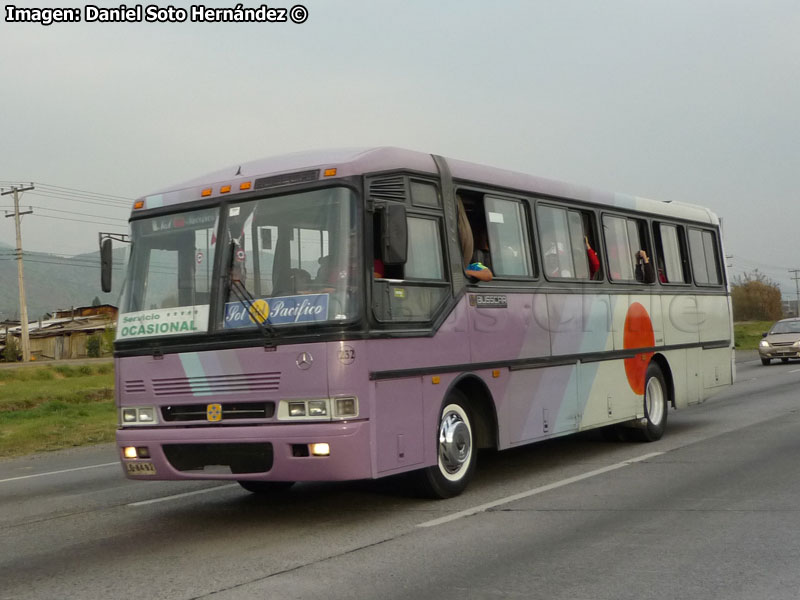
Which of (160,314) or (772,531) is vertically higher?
(160,314)

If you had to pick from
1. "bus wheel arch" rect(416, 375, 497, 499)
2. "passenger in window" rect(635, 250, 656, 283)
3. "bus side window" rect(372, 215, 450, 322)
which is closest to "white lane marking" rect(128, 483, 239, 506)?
"bus wheel arch" rect(416, 375, 497, 499)

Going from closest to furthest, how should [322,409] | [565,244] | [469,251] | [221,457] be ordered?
[322,409] < [221,457] < [469,251] < [565,244]

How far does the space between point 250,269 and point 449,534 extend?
8.60 feet

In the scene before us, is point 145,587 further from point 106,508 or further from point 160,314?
point 106,508

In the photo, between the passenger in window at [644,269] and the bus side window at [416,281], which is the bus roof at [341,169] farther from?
the passenger in window at [644,269]

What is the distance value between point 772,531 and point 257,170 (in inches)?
194

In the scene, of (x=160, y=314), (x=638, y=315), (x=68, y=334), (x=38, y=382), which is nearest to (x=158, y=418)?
(x=160, y=314)

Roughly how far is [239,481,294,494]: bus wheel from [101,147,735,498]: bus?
1.6 inches

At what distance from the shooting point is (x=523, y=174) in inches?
428

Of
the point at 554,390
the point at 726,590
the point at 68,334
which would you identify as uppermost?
the point at 68,334

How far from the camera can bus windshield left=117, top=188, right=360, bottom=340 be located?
26.2ft

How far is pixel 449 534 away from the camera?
24.5 feet

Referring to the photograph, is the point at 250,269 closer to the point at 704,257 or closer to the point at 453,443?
the point at 453,443

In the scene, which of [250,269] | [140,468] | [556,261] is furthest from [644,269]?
[140,468]
